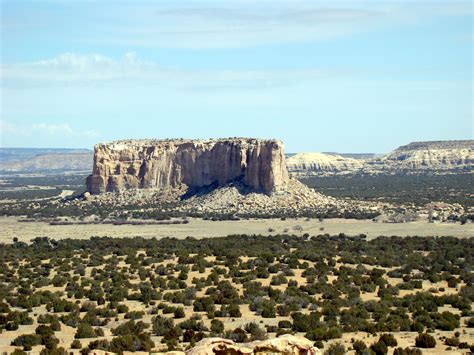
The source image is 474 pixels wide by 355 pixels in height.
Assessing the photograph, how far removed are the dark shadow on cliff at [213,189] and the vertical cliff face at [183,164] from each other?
0.36 meters

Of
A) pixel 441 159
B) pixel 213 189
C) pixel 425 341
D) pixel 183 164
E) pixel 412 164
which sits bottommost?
pixel 425 341

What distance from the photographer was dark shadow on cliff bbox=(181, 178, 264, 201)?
279 feet

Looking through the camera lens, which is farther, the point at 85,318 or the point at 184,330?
the point at 85,318

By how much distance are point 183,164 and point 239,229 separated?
86.0 ft

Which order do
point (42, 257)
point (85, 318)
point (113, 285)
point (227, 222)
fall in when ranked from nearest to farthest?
1. point (85, 318)
2. point (113, 285)
3. point (42, 257)
4. point (227, 222)

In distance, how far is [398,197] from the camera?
326ft

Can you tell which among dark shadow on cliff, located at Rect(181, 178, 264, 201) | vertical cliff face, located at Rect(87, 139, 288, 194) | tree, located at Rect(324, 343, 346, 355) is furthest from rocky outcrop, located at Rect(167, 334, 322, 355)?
dark shadow on cliff, located at Rect(181, 178, 264, 201)

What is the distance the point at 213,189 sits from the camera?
288 ft

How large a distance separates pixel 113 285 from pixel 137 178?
60.2 meters

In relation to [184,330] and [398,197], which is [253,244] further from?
[398,197]

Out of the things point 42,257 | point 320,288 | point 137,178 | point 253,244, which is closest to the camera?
point 320,288

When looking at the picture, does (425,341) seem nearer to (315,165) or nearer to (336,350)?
(336,350)

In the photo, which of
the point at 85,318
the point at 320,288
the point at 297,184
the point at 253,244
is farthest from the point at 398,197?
the point at 85,318

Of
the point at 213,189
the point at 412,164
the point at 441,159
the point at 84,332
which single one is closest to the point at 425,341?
the point at 84,332
